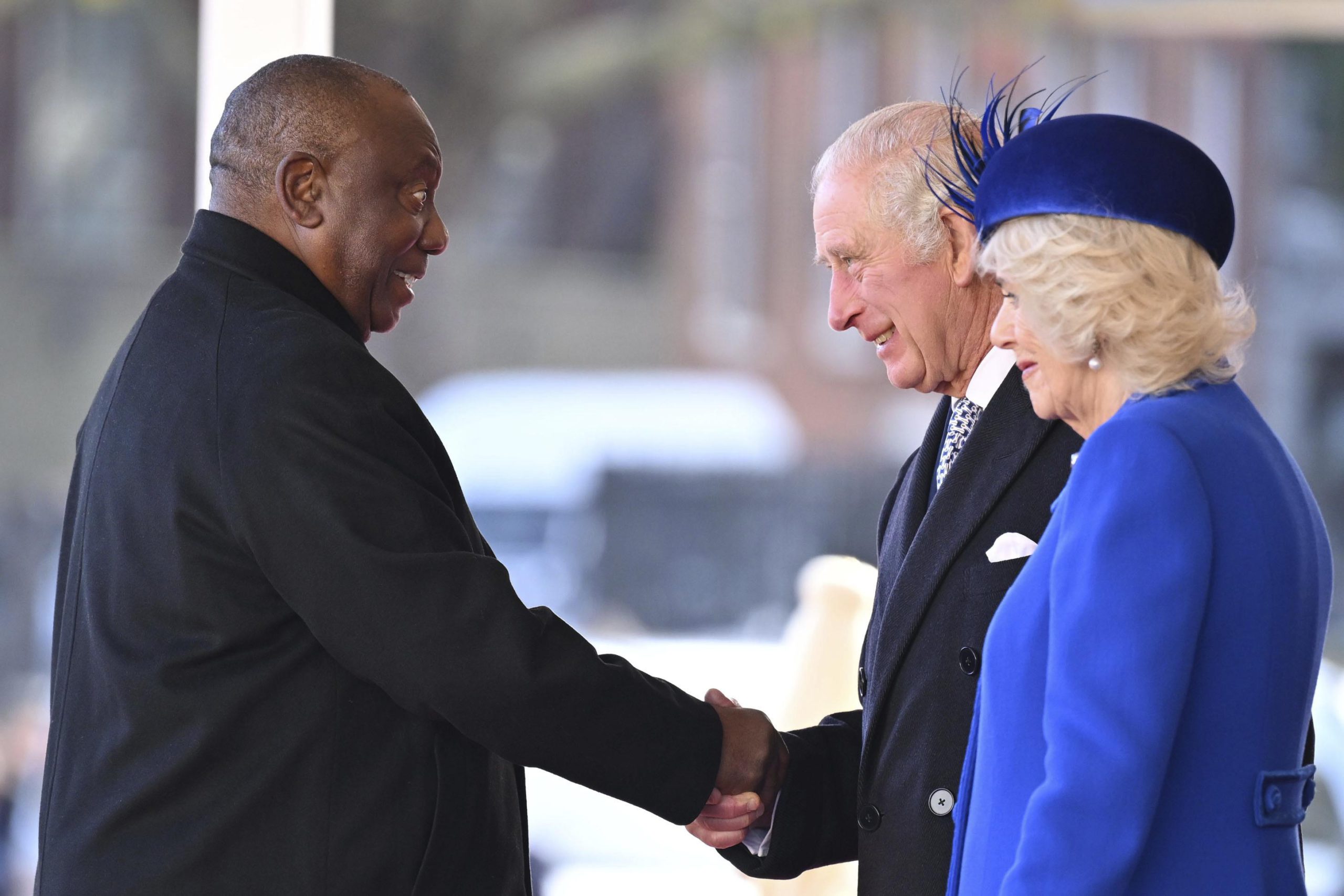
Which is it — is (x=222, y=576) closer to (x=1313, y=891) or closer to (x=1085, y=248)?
(x=1085, y=248)

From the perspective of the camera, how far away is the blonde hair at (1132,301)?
1337 millimetres

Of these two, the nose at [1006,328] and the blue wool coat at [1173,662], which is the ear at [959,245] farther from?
the blue wool coat at [1173,662]

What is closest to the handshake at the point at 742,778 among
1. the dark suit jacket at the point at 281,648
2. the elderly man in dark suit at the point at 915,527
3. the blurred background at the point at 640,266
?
the elderly man in dark suit at the point at 915,527

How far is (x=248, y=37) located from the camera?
3078mm

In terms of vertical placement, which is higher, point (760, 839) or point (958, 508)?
point (958, 508)

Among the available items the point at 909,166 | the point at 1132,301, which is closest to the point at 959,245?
the point at 909,166

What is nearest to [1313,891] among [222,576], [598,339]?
[222,576]

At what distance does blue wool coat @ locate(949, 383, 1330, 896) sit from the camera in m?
1.25

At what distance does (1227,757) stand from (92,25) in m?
6.79

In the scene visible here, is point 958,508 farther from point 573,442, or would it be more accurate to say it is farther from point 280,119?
point 573,442

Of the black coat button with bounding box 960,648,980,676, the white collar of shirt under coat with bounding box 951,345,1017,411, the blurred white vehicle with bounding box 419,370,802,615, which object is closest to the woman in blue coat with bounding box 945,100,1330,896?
the black coat button with bounding box 960,648,980,676

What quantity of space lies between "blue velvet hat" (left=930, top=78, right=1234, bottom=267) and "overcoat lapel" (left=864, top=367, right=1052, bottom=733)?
1.39 feet

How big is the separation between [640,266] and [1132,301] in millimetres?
6639

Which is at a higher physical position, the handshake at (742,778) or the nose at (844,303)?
the nose at (844,303)
